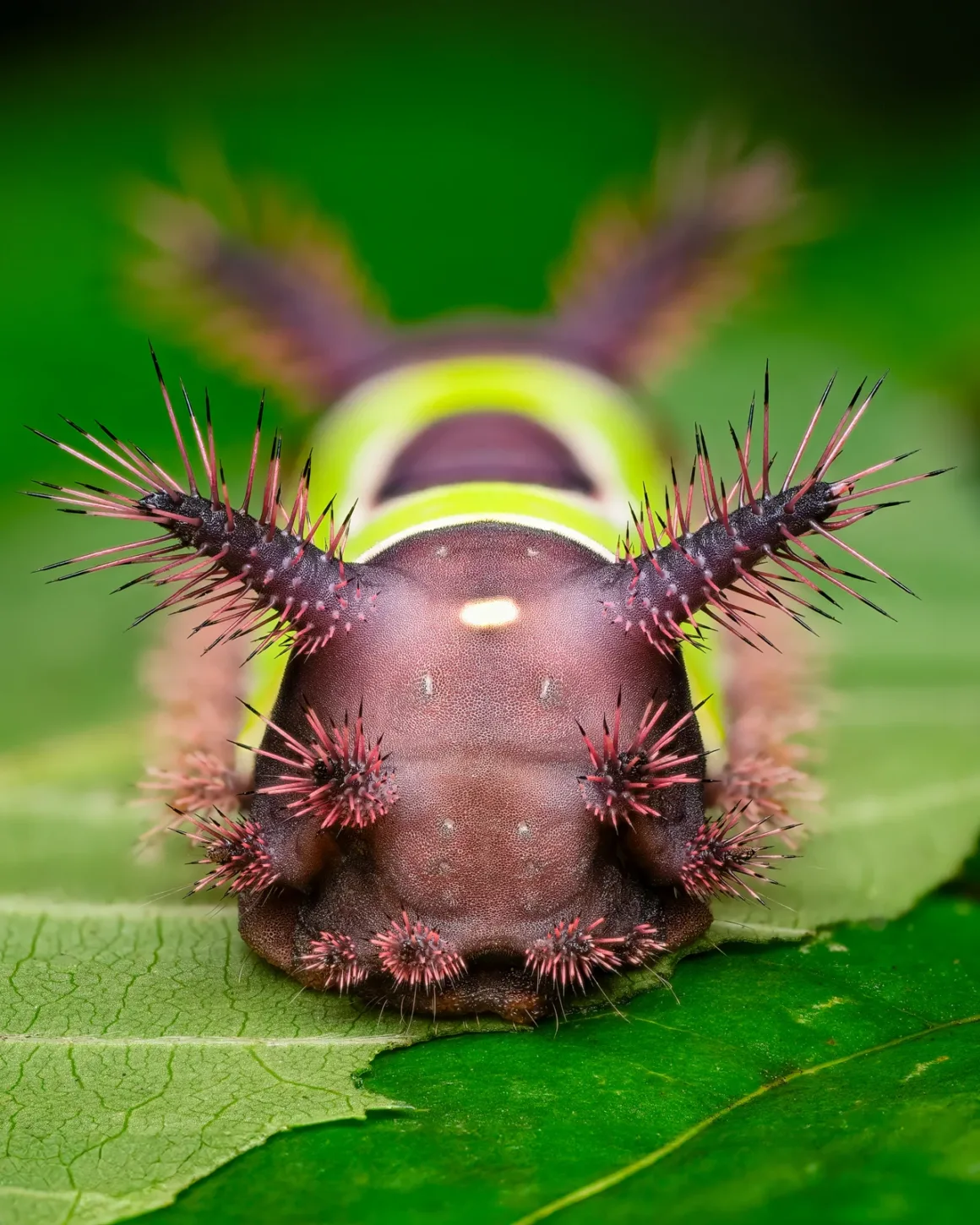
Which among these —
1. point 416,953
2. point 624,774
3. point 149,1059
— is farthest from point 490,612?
point 149,1059

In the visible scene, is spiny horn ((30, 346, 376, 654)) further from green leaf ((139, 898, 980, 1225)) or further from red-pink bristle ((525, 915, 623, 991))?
green leaf ((139, 898, 980, 1225))

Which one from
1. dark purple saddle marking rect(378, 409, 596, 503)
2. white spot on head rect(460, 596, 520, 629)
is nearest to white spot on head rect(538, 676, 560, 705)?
white spot on head rect(460, 596, 520, 629)

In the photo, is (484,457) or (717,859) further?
(484,457)

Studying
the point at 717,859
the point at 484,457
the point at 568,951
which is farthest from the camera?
the point at 484,457

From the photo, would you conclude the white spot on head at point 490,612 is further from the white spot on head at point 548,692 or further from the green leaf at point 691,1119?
the green leaf at point 691,1119

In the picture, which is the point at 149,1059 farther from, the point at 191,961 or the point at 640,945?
the point at 640,945

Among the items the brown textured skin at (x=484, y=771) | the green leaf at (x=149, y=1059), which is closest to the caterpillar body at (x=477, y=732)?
the brown textured skin at (x=484, y=771)
